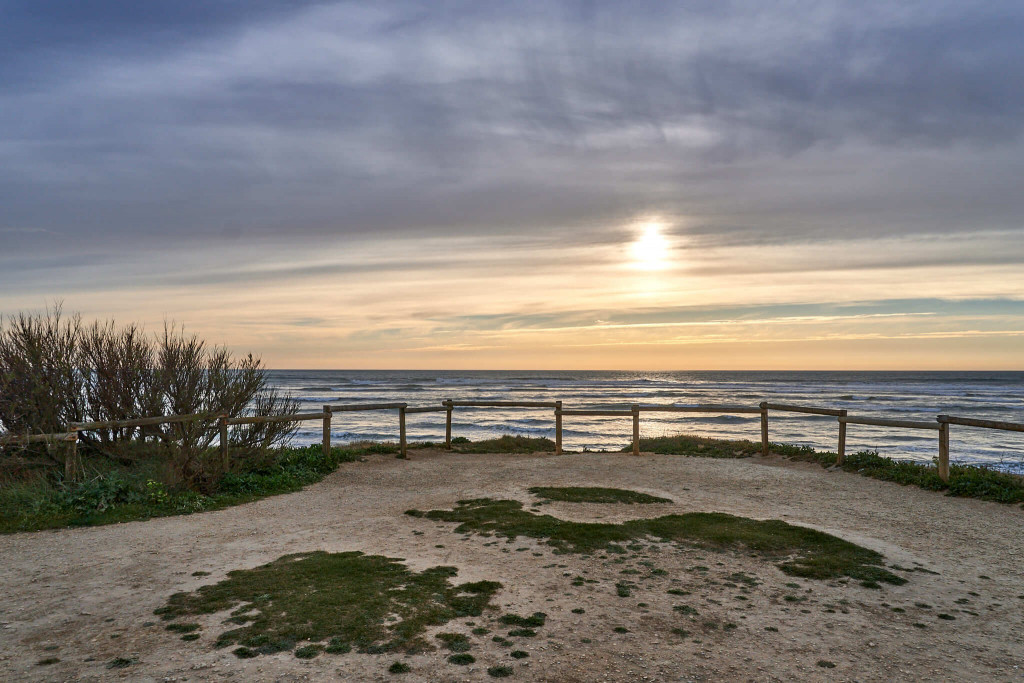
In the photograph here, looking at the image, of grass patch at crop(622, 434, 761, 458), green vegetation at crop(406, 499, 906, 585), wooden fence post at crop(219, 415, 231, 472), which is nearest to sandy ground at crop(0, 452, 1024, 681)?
green vegetation at crop(406, 499, 906, 585)

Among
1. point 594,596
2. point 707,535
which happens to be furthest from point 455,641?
point 707,535


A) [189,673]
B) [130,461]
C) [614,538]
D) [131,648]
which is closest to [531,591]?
[614,538]

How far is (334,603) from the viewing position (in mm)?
5434

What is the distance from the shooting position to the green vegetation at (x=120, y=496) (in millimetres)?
8578

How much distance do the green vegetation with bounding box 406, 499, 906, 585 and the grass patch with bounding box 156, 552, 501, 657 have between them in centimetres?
173

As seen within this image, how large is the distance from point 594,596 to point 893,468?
909 cm

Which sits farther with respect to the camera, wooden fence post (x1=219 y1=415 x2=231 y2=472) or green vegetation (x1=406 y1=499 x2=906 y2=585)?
wooden fence post (x1=219 y1=415 x2=231 y2=472)

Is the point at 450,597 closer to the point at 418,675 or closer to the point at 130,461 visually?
the point at 418,675

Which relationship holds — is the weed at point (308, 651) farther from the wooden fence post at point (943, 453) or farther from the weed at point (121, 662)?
the wooden fence post at point (943, 453)

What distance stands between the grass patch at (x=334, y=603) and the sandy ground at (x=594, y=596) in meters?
0.20

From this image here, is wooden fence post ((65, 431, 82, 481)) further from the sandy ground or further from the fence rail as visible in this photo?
the fence rail

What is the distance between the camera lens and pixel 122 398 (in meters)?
10.6

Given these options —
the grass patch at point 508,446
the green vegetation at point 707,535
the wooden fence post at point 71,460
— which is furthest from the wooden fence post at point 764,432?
the wooden fence post at point 71,460

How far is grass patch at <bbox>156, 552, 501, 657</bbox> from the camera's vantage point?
15.7 ft
